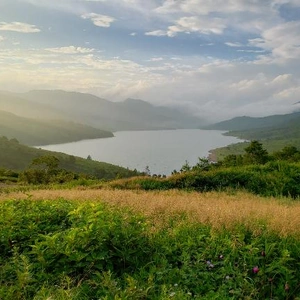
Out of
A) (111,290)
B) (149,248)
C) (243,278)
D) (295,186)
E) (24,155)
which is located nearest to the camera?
(111,290)

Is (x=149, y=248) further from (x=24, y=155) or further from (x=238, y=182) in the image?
(x=24, y=155)

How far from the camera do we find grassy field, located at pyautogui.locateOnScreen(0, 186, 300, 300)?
180 inches

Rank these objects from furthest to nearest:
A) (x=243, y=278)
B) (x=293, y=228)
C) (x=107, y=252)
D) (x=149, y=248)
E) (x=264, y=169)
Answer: (x=264, y=169) < (x=293, y=228) < (x=149, y=248) < (x=107, y=252) < (x=243, y=278)

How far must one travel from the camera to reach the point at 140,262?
223 inches

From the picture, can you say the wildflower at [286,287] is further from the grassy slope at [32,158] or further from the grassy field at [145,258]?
the grassy slope at [32,158]

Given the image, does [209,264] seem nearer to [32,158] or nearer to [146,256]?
[146,256]

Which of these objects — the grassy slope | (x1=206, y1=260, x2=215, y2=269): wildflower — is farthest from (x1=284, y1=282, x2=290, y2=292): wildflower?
the grassy slope

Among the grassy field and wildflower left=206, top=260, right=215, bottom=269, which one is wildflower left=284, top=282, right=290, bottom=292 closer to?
the grassy field

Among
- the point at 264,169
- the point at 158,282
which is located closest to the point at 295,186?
the point at 264,169

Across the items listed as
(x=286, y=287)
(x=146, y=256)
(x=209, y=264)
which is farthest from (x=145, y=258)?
(x=286, y=287)

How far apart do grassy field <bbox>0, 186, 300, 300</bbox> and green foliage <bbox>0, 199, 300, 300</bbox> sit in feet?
0.05

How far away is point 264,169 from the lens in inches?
931

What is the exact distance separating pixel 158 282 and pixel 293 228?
3.30 meters

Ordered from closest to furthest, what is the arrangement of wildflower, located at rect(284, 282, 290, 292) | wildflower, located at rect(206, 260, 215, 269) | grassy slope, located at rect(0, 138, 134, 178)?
wildflower, located at rect(284, 282, 290, 292) → wildflower, located at rect(206, 260, 215, 269) → grassy slope, located at rect(0, 138, 134, 178)
